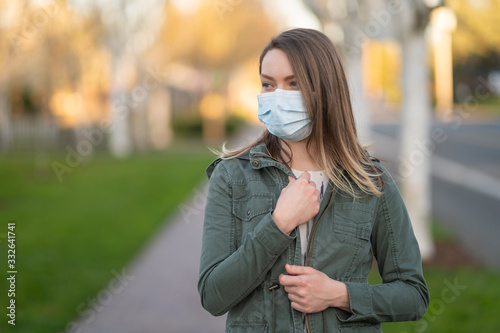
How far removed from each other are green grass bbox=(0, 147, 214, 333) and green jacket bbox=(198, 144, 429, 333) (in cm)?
392

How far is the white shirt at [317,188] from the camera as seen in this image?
194cm

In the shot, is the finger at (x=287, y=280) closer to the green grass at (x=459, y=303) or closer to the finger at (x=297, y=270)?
the finger at (x=297, y=270)

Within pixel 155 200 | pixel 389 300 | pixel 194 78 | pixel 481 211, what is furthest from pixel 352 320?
pixel 194 78

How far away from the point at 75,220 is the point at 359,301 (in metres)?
9.48

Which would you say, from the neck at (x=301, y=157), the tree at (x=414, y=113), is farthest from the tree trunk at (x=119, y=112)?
the neck at (x=301, y=157)

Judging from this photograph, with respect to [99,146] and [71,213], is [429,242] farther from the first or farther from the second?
[99,146]

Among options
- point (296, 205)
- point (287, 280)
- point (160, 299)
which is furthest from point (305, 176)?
point (160, 299)

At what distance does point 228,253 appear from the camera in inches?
73.9

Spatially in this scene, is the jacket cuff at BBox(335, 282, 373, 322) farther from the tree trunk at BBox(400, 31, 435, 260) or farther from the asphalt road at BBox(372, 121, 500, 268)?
the tree trunk at BBox(400, 31, 435, 260)

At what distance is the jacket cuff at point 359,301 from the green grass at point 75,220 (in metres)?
4.05

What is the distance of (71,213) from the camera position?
11469 millimetres

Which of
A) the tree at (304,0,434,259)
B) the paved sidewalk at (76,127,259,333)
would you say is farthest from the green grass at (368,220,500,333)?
the paved sidewalk at (76,127,259,333)

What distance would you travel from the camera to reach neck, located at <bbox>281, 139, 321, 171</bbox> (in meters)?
2.05

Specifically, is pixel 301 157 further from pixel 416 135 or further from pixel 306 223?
pixel 416 135
